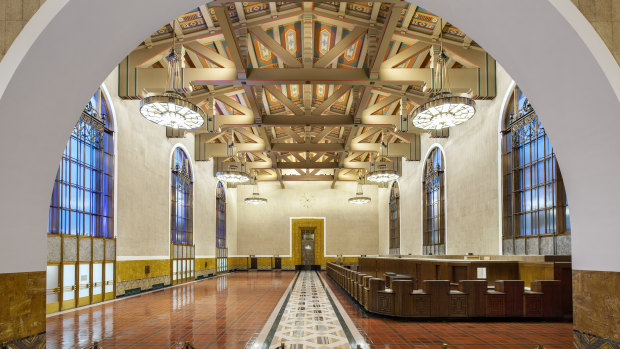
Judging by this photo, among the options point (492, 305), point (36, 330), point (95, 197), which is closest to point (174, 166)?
point (95, 197)

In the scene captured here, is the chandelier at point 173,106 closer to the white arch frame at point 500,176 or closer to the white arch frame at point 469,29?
the white arch frame at point 469,29

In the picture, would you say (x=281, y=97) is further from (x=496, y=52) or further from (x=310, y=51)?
(x=496, y=52)

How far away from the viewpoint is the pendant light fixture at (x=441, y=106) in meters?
8.06

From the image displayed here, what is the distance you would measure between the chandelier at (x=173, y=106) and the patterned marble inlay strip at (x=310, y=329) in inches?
165

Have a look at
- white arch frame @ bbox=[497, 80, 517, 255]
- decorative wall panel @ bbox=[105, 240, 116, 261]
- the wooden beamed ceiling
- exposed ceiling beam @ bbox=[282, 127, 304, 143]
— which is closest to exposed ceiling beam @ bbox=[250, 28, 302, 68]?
the wooden beamed ceiling

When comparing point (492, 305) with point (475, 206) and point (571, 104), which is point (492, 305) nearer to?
point (571, 104)

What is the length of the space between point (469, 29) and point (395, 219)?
2171cm

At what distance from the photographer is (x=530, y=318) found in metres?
7.00

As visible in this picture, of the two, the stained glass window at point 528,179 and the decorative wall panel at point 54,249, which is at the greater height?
the stained glass window at point 528,179

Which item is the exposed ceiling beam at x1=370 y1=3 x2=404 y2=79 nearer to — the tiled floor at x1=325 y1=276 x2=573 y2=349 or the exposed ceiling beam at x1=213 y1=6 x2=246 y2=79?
the exposed ceiling beam at x1=213 y1=6 x2=246 y2=79

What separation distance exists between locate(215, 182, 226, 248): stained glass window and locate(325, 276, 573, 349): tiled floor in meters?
17.7

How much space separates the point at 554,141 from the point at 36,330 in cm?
420

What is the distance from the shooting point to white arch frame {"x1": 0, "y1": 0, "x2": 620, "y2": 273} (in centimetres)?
290

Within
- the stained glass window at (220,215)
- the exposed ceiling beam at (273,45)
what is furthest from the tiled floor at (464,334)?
the stained glass window at (220,215)
